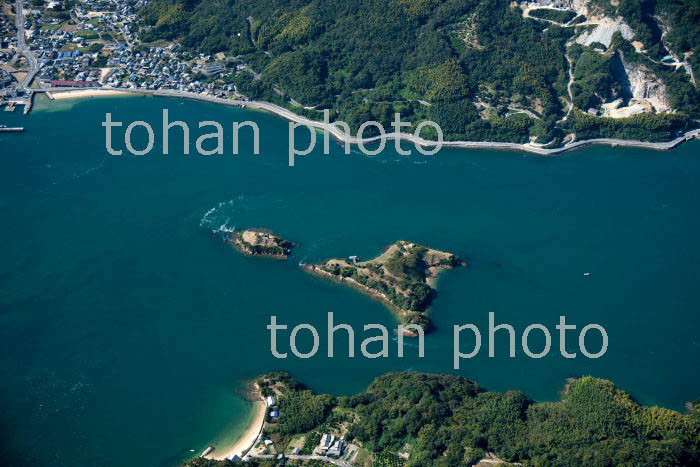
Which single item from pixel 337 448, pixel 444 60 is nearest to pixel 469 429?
pixel 337 448

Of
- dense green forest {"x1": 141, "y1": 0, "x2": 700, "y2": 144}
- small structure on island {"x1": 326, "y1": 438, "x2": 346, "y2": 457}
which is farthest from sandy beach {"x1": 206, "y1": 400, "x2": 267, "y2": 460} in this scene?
dense green forest {"x1": 141, "y1": 0, "x2": 700, "y2": 144}

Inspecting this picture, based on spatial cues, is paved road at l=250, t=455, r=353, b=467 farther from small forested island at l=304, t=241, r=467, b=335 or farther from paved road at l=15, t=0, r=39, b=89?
paved road at l=15, t=0, r=39, b=89

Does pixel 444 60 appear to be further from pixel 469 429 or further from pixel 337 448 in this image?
pixel 337 448

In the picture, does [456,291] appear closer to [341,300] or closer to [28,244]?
[341,300]

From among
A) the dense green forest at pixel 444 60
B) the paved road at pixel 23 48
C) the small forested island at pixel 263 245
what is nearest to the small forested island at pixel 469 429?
the small forested island at pixel 263 245

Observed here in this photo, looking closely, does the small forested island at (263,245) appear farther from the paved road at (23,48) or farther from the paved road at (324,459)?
the paved road at (23,48)
